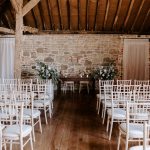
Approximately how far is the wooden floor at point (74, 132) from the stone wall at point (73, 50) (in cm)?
404

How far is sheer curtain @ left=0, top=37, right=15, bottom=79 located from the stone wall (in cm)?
65

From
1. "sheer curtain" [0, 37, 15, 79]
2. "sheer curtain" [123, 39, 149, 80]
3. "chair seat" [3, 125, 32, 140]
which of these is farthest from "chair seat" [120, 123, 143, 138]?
"sheer curtain" [0, 37, 15, 79]

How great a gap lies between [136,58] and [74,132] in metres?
7.38

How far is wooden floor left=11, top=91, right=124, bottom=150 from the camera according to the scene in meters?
4.67

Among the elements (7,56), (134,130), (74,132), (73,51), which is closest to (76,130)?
(74,132)

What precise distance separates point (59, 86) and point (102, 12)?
3857 millimetres

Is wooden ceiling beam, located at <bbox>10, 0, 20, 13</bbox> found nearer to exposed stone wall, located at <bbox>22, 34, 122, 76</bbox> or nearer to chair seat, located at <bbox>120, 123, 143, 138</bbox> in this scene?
exposed stone wall, located at <bbox>22, 34, 122, 76</bbox>

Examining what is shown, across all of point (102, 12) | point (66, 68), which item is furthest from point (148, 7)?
point (66, 68)

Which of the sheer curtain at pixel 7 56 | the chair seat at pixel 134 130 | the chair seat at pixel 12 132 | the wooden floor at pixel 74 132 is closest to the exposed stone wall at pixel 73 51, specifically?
the sheer curtain at pixel 7 56

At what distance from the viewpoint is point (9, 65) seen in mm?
Result: 12320

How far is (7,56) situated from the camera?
12250mm

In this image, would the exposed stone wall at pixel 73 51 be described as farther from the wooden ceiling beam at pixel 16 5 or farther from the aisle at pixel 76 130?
the wooden ceiling beam at pixel 16 5

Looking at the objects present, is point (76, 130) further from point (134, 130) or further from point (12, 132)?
point (12, 132)

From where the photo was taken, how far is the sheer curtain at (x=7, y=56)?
40.0 feet
